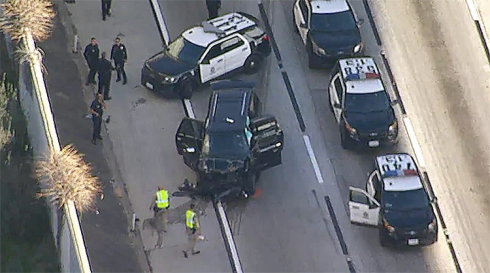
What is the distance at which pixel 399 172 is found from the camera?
1479 inches

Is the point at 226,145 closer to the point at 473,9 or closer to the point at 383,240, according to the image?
the point at 383,240

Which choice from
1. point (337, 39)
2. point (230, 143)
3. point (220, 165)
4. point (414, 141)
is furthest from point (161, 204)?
point (337, 39)

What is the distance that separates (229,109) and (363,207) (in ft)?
14.9

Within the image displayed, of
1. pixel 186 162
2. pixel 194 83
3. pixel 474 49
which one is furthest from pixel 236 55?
pixel 474 49

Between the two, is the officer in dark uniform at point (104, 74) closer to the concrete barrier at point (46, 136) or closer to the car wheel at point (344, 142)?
the concrete barrier at point (46, 136)

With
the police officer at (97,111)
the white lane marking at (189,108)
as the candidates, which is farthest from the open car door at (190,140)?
the police officer at (97,111)

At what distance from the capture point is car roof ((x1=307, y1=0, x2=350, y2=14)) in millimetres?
42625

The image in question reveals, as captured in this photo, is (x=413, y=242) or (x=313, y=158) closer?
(x=413, y=242)

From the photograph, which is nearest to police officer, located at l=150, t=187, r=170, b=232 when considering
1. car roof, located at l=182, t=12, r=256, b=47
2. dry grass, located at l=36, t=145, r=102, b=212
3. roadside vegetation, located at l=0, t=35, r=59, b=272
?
dry grass, located at l=36, t=145, r=102, b=212

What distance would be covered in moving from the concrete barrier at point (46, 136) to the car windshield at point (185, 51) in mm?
4182

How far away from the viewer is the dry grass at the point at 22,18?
39.2 m

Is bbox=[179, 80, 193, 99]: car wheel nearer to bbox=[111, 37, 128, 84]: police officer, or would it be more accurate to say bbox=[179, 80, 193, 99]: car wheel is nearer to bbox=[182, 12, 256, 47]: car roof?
bbox=[182, 12, 256, 47]: car roof

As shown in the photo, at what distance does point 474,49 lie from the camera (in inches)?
1703

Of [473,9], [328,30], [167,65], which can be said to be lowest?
[473,9]
